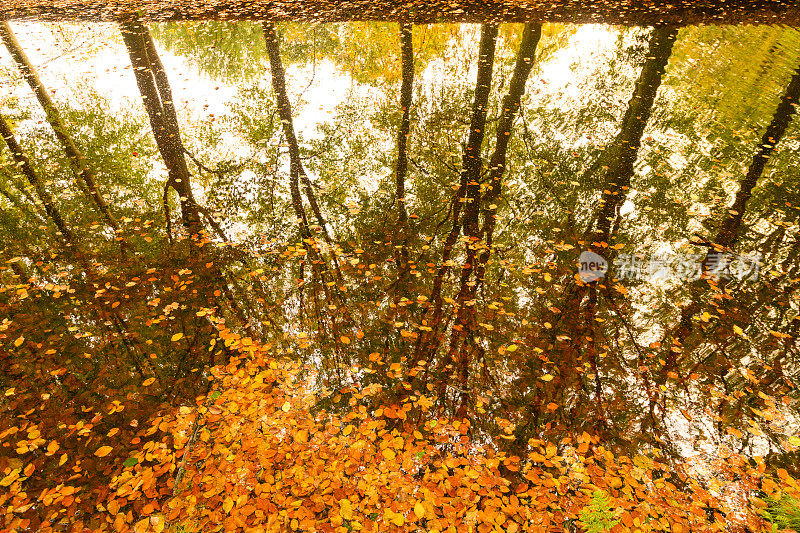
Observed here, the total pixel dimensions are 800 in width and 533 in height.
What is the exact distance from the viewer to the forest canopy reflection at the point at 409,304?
9.59ft

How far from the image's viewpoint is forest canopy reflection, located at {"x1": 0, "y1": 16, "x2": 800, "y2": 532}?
115 inches

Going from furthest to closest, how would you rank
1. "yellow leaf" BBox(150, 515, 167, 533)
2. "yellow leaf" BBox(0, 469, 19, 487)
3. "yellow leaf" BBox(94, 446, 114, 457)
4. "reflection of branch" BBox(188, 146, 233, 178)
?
"reflection of branch" BBox(188, 146, 233, 178) → "yellow leaf" BBox(94, 446, 114, 457) → "yellow leaf" BBox(0, 469, 19, 487) → "yellow leaf" BBox(150, 515, 167, 533)

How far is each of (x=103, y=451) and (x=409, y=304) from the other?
117 inches

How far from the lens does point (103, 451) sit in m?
3.15

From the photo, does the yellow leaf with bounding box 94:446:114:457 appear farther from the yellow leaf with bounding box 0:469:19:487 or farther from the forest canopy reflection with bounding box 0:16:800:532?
the yellow leaf with bounding box 0:469:19:487

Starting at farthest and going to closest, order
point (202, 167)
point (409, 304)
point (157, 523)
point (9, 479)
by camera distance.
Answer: point (202, 167)
point (409, 304)
point (9, 479)
point (157, 523)

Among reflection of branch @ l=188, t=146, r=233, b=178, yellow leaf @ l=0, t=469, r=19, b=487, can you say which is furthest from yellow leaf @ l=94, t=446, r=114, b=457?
reflection of branch @ l=188, t=146, r=233, b=178

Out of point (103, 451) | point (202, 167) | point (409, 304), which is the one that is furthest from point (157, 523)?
point (202, 167)

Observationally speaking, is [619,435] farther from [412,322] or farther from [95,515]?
[95,515]

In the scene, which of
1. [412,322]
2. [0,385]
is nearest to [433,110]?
[412,322]

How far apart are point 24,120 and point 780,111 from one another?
14592 millimetres

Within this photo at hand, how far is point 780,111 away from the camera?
24.1 feet

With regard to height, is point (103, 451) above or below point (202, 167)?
below

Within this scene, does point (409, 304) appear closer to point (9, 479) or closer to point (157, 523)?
point (157, 523)
